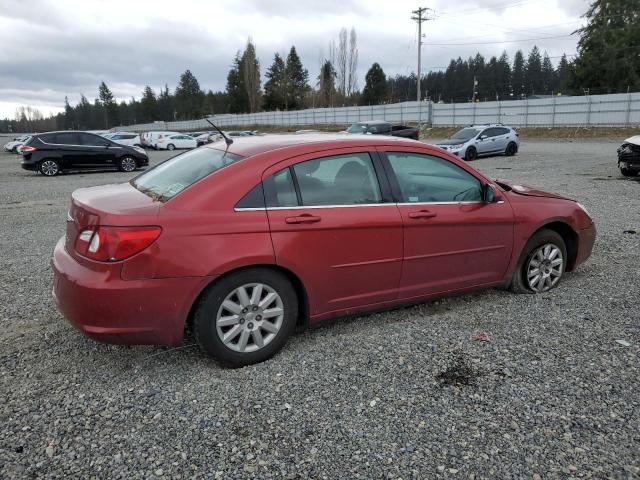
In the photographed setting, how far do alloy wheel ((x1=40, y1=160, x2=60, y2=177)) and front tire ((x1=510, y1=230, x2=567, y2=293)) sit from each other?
1810cm

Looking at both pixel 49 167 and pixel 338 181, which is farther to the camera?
pixel 49 167

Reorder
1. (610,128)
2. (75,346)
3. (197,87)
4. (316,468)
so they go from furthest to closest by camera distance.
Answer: (197,87)
(610,128)
(75,346)
(316,468)

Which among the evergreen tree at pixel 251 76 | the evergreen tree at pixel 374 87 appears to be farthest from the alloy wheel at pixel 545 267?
the evergreen tree at pixel 251 76

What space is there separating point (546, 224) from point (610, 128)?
35.6 metres

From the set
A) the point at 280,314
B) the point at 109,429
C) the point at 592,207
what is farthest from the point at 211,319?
the point at 592,207

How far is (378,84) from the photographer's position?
79062 millimetres

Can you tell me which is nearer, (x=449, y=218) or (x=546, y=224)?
(x=449, y=218)

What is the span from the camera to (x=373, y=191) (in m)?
3.78

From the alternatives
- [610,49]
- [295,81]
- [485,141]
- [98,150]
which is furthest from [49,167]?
[295,81]

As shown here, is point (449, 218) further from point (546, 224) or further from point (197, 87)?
point (197, 87)

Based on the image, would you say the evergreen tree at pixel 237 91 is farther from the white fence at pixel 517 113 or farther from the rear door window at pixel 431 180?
the rear door window at pixel 431 180

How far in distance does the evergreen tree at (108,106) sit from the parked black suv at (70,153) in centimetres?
11184

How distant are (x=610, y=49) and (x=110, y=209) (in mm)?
61197

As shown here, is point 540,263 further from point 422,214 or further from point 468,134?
point 468,134
